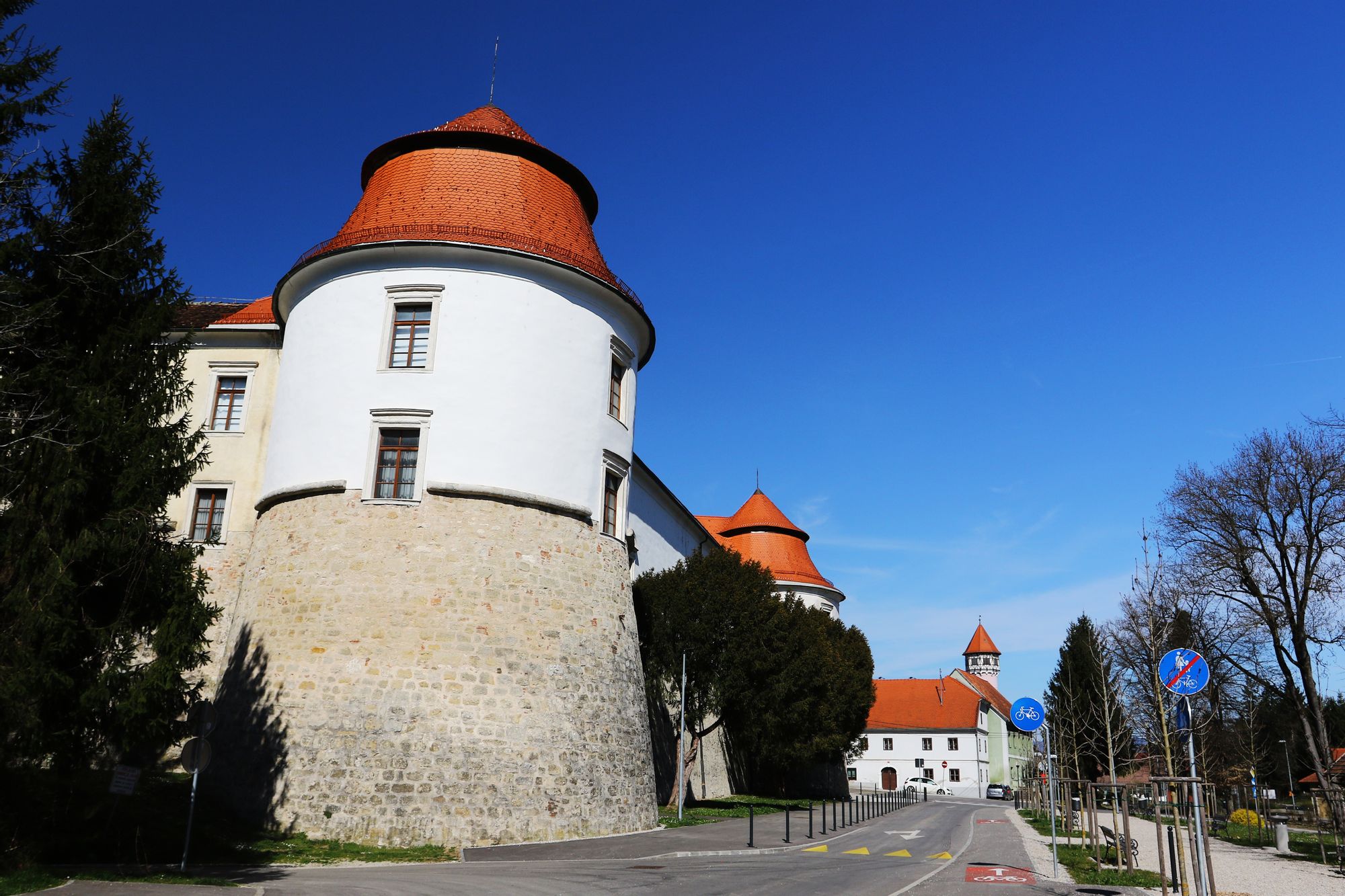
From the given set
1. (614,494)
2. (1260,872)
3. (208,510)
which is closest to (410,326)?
(614,494)

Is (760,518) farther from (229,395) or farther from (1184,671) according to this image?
(1184,671)

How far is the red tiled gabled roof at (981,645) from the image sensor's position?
11056 cm

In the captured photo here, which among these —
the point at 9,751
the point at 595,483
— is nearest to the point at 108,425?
the point at 9,751

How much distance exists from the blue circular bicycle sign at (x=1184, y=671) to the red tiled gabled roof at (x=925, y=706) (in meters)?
74.3

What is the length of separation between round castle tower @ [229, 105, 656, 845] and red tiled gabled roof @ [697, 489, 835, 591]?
31.1 metres

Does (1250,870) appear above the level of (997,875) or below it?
below

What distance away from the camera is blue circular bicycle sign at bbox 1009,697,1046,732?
15281 mm

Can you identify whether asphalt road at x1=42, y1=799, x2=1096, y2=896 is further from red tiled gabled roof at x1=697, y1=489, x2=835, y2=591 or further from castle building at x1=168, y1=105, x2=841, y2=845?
red tiled gabled roof at x1=697, y1=489, x2=835, y2=591

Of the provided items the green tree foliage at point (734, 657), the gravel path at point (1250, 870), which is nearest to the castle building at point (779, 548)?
the green tree foliage at point (734, 657)

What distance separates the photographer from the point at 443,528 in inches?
791

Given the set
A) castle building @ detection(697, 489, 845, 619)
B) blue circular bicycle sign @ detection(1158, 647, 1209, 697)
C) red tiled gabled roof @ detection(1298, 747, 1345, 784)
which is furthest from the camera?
castle building @ detection(697, 489, 845, 619)

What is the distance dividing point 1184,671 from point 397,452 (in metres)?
16.1

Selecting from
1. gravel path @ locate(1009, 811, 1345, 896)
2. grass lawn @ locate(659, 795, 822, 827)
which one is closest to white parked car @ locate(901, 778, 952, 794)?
grass lawn @ locate(659, 795, 822, 827)

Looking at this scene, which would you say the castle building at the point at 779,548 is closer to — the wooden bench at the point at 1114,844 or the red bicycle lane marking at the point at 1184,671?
the wooden bench at the point at 1114,844
